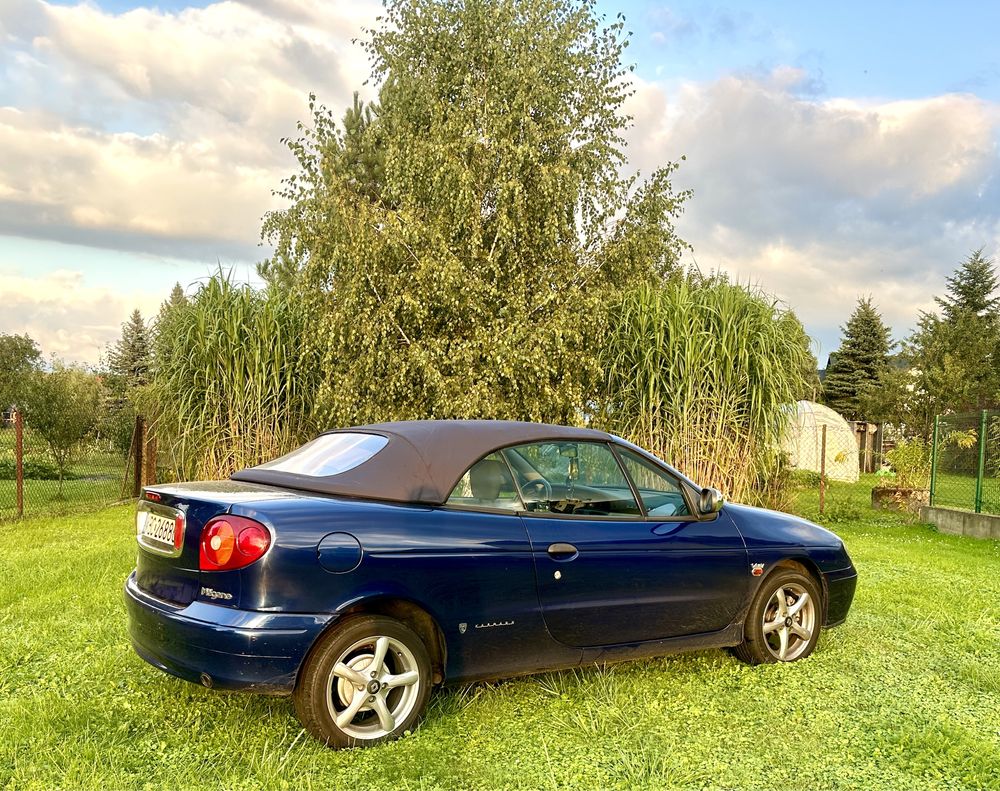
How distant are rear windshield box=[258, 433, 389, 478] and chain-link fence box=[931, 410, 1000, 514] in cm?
1070

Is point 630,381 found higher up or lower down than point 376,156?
lower down

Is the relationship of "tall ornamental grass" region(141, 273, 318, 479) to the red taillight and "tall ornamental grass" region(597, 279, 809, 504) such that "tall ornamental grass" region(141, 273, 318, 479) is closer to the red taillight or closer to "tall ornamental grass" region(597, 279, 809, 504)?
"tall ornamental grass" region(597, 279, 809, 504)

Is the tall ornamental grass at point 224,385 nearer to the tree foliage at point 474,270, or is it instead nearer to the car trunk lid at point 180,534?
the tree foliage at point 474,270

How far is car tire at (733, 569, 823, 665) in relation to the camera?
495cm

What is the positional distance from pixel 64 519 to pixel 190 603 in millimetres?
9090

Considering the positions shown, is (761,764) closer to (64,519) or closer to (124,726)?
(124,726)

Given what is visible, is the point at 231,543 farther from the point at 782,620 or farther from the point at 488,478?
the point at 782,620

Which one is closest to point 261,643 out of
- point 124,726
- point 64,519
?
point 124,726

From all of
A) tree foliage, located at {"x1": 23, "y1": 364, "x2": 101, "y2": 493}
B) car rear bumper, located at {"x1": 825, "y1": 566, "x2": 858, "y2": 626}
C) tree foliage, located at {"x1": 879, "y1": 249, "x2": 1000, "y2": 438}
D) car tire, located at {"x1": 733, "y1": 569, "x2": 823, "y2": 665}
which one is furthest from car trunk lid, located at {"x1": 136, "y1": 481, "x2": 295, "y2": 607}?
tree foliage, located at {"x1": 879, "y1": 249, "x2": 1000, "y2": 438}

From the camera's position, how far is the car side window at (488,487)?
13.2 ft

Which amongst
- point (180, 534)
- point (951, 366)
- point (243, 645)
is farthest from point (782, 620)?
point (951, 366)

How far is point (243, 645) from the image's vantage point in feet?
→ 11.2

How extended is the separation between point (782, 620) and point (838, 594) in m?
0.51

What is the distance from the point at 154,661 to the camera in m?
3.77
